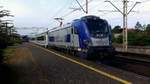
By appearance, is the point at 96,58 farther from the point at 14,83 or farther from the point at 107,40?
the point at 14,83

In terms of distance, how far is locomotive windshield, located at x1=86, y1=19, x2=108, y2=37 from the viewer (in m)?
27.8

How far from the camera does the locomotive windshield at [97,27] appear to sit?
91.1 ft

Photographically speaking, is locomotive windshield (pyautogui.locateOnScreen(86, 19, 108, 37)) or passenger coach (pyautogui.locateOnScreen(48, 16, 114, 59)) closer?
passenger coach (pyautogui.locateOnScreen(48, 16, 114, 59))

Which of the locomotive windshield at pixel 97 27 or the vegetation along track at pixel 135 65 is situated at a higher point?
the locomotive windshield at pixel 97 27

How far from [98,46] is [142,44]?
49831 millimetres

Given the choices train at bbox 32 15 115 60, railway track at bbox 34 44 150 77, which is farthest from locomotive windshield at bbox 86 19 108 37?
railway track at bbox 34 44 150 77

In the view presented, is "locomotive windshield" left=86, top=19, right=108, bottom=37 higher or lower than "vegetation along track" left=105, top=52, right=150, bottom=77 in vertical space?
higher

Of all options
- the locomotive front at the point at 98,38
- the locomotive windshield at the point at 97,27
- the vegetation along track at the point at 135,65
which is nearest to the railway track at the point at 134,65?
the vegetation along track at the point at 135,65

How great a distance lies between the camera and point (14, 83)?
1348cm

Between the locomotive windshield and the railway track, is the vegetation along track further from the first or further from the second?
the locomotive windshield

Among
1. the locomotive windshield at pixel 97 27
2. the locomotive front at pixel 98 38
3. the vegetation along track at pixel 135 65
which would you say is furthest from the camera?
the locomotive windshield at pixel 97 27

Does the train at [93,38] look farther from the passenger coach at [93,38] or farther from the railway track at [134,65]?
the railway track at [134,65]

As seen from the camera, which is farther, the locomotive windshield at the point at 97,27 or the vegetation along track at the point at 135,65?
the locomotive windshield at the point at 97,27

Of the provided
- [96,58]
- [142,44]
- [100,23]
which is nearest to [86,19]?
[100,23]
